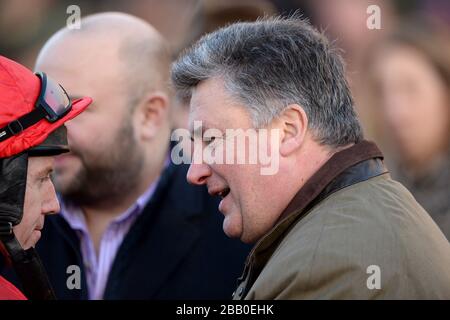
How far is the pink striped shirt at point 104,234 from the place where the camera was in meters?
4.25

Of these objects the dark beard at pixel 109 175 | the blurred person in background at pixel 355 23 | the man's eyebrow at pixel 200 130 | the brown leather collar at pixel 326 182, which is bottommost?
the brown leather collar at pixel 326 182

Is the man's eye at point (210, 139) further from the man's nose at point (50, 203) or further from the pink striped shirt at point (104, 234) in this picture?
the pink striped shirt at point (104, 234)

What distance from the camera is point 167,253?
4.12 metres

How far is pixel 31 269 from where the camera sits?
10.0ft

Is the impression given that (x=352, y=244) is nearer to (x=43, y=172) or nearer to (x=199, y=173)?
(x=199, y=173)

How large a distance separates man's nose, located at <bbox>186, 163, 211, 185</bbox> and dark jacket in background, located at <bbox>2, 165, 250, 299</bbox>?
1.14 metres

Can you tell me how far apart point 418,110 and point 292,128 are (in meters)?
3.66

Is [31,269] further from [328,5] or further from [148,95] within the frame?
[328,5]

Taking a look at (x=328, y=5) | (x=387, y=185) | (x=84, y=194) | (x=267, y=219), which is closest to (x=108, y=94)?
(x=84, y=194)

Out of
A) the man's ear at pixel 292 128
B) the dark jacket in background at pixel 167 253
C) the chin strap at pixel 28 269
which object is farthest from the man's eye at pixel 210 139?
the dark jacket in background at pixel 167 253

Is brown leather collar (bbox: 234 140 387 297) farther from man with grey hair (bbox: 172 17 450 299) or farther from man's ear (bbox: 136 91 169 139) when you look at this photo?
man's ear (bbox: 136 91 169 139)

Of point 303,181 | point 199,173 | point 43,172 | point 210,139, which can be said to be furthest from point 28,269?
point 303,181

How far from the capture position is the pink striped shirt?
13.9 feet

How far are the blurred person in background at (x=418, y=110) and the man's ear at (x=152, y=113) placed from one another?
229 centimetres
